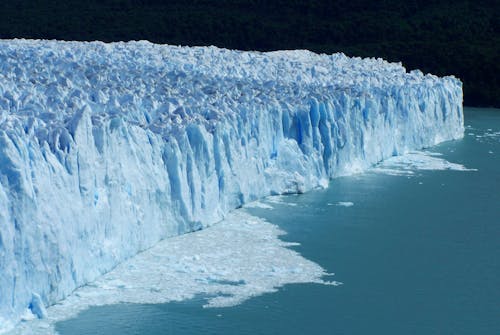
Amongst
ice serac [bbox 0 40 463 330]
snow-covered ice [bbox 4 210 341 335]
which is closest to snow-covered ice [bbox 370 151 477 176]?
ice serac [bbox 0 40 463 330]

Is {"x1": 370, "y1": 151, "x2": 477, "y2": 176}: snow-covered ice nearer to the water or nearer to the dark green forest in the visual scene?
the water

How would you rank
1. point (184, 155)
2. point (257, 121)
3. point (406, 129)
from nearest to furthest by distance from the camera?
point (184, 155) → point (257, 121) → point (406, 129)

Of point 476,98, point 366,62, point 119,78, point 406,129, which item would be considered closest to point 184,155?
point 119,78

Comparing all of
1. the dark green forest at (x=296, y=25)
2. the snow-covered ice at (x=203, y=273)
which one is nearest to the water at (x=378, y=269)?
the snow-covered ice at (x=203, y=273)

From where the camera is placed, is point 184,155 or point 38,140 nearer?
point 38,140

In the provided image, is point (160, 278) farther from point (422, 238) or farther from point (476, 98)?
point (476, 98)
